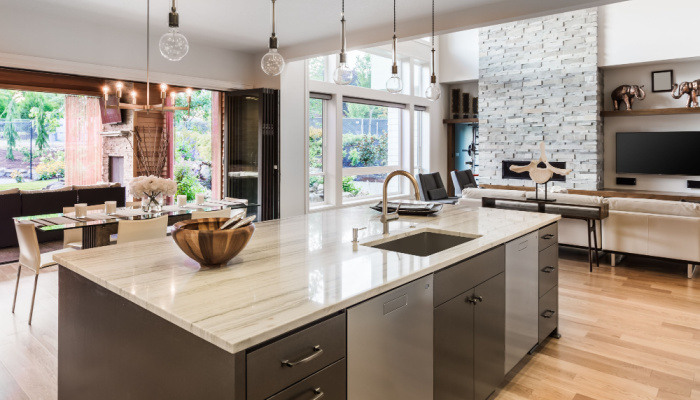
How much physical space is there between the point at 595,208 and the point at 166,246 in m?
4.13

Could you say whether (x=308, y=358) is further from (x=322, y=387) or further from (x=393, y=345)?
(x=393, y=345)

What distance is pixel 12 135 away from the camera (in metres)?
8.96

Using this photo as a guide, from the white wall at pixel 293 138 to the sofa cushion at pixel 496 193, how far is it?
238 cm

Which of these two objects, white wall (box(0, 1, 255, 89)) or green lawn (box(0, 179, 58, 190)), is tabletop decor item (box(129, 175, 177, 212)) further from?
green lawn (box(0, 179, 58, 190))

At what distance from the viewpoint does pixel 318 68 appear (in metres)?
6.92

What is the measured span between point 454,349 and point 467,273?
319 mm

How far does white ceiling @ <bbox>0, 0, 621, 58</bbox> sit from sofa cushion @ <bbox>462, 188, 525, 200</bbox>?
1.96 meters

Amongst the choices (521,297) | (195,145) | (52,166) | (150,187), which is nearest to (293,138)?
(150,187)

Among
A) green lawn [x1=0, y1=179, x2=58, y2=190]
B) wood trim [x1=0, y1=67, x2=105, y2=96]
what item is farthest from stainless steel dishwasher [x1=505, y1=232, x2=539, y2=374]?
green lawn [x1=0, y1=179, x2=58, y2=190]

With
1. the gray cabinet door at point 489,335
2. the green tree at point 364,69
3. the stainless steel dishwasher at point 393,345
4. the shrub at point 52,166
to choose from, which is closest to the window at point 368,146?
the green tree at point 364,69

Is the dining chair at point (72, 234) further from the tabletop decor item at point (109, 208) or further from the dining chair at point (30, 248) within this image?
the dining chair at point (30, 248)

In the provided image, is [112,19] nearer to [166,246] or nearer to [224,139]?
[224,139]

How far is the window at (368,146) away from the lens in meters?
7.61

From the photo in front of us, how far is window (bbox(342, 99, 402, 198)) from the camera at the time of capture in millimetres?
7605
